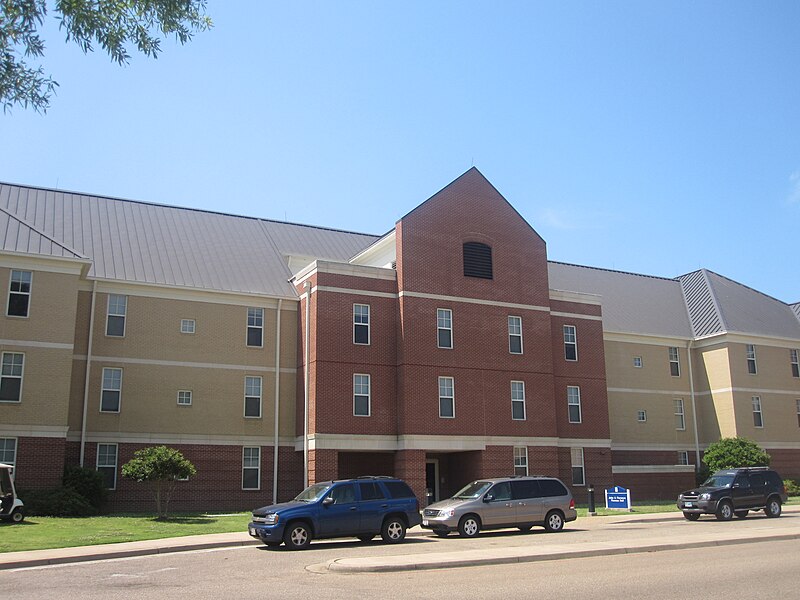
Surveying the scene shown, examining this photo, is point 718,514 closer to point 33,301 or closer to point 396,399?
point 396,399

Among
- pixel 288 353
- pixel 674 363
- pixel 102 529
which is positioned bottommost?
pixel 102 529

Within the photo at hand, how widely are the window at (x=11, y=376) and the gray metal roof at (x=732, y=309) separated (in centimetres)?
3764

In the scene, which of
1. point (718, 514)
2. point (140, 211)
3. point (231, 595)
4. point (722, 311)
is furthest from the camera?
point (722, 311)

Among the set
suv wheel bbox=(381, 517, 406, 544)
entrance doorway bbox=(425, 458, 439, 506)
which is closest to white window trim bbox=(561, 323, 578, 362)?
entrance doorway bbox=(425, 458, 439, 506)

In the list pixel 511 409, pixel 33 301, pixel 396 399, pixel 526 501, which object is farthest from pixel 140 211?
pixel 526 501

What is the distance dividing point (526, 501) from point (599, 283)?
29.2 meters

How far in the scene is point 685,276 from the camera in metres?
55.3

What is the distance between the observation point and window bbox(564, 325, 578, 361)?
1636 inches

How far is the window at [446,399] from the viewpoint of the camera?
35.9 metres

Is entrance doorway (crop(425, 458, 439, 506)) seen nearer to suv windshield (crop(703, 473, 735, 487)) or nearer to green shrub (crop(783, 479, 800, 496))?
suv windshield (crop(703, 473, 735, 487))

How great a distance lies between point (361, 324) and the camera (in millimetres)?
35750

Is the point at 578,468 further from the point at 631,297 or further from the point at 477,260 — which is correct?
the point at 631,297

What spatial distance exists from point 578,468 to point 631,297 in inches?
604

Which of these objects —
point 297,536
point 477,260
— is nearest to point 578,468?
point 477,260
